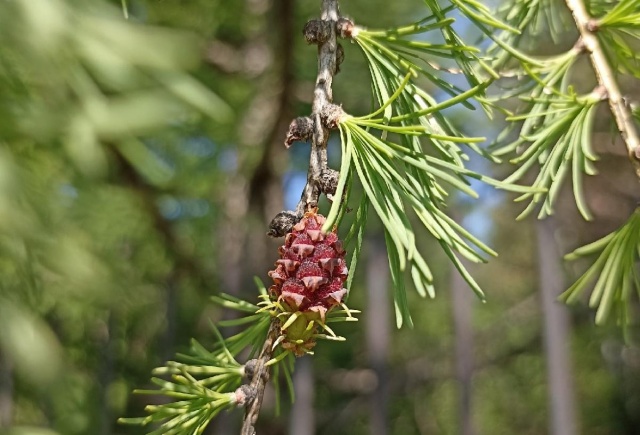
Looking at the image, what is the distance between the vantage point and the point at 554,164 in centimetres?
29

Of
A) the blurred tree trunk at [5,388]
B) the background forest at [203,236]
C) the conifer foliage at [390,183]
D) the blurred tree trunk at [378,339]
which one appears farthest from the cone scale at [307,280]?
the blurred tree trunk at [378,339]

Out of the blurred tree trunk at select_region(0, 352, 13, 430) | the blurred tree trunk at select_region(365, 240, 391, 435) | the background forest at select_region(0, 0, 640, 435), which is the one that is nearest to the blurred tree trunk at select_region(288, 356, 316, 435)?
the background forest at select_region(0, 0, 640, 435)

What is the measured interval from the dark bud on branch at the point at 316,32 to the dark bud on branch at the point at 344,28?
0.01 m

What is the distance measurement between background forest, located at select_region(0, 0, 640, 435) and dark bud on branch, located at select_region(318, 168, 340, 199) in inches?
4.6

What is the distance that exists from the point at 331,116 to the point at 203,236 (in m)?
1.71

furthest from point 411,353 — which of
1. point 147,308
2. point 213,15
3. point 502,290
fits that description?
point 213,15

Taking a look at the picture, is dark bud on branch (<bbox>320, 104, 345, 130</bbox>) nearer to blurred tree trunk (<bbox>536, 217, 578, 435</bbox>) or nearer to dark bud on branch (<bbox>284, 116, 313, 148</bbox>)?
dark bud on branch (<bbox>284, 116, 313, 148</bbox>)

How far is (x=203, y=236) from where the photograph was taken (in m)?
1.89

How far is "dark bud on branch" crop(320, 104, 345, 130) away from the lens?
0.72 feet

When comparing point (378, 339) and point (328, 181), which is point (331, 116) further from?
point (378, 339)

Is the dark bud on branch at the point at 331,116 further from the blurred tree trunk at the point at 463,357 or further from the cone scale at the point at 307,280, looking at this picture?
the blurred tree trunk at the point at 463,357

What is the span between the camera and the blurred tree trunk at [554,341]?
2.06 metres

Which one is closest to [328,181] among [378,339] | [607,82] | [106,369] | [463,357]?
[607,82]

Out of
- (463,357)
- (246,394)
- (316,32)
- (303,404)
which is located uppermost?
(463,357)
